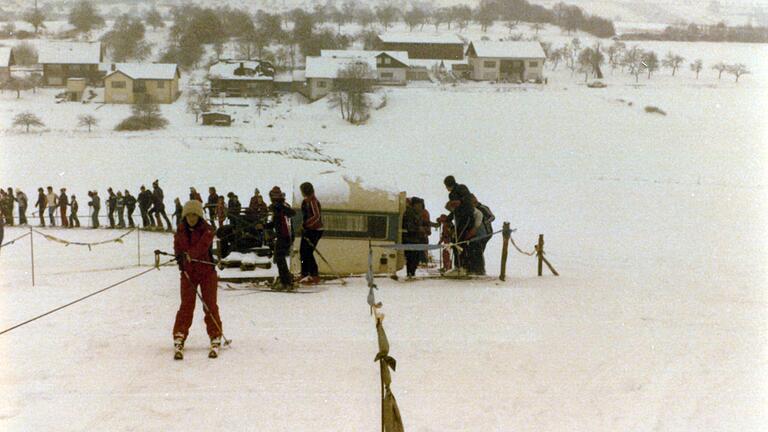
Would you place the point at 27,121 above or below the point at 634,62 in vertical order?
below

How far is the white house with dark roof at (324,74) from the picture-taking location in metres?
79.5

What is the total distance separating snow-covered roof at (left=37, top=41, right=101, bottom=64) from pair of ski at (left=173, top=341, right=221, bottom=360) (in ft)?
294

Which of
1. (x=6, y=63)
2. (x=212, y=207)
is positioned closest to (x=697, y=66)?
(x=6, y=63)

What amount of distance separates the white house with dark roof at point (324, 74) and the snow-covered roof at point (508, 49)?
17.0 m

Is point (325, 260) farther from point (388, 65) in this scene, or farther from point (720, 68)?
point (720, 68)

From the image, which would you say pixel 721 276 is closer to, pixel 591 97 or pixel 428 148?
pixel 428 148

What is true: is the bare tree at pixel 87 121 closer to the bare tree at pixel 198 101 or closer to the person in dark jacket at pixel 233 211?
the bare tree at pixel 198 101

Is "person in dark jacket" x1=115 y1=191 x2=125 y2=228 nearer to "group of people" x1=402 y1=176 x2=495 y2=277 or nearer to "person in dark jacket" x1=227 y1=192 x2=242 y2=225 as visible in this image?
"person in dark jacket" x1=227 y1=192 x2=242 y2=225

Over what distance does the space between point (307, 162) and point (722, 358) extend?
4061 cm

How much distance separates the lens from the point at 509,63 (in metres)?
94.5

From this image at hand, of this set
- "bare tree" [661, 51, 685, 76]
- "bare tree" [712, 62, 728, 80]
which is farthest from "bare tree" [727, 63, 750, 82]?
"bare tree" [661, 51, 685, 76]

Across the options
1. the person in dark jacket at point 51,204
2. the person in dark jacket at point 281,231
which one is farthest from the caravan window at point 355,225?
the person in dark jacket at point 51,204

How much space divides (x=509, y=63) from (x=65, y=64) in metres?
50.9

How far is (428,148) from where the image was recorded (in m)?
55.3
